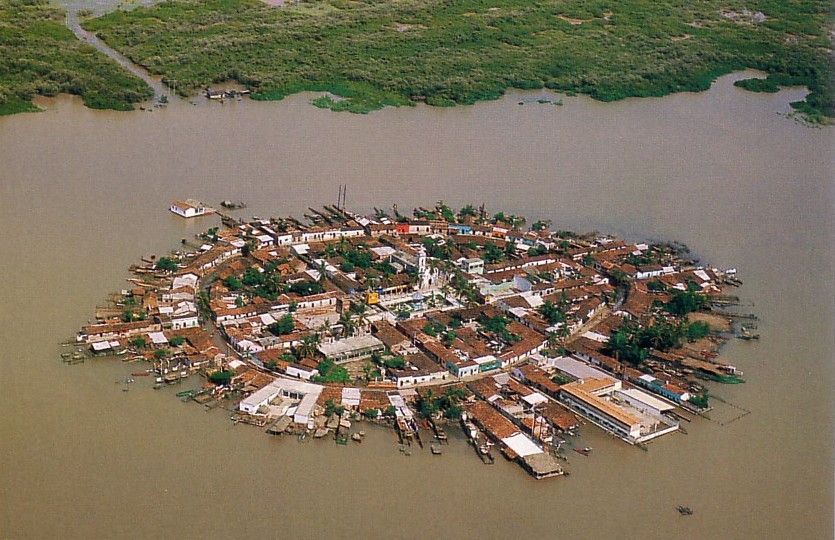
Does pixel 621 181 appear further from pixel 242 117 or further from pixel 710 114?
pixel 242 117

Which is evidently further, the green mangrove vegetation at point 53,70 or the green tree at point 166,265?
the green mangrove vegetation at point 53,70

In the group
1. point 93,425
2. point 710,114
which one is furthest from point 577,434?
point 710,114

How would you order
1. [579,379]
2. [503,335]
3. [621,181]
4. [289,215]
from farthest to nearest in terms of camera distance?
[621,181], [289,215], [503,335], [579,379]

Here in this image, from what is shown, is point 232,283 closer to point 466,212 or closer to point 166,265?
point 166,265

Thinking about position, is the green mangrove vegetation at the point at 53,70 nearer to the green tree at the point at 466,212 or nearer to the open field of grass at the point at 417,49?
the open field of grass at the point at 417,49

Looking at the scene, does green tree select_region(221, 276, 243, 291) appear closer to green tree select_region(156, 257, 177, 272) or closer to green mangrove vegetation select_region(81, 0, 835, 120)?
green tree select_region(156, 257, 177, 272)

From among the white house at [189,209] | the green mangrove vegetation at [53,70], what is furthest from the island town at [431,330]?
the green mangrove vegetation at [53,70]
